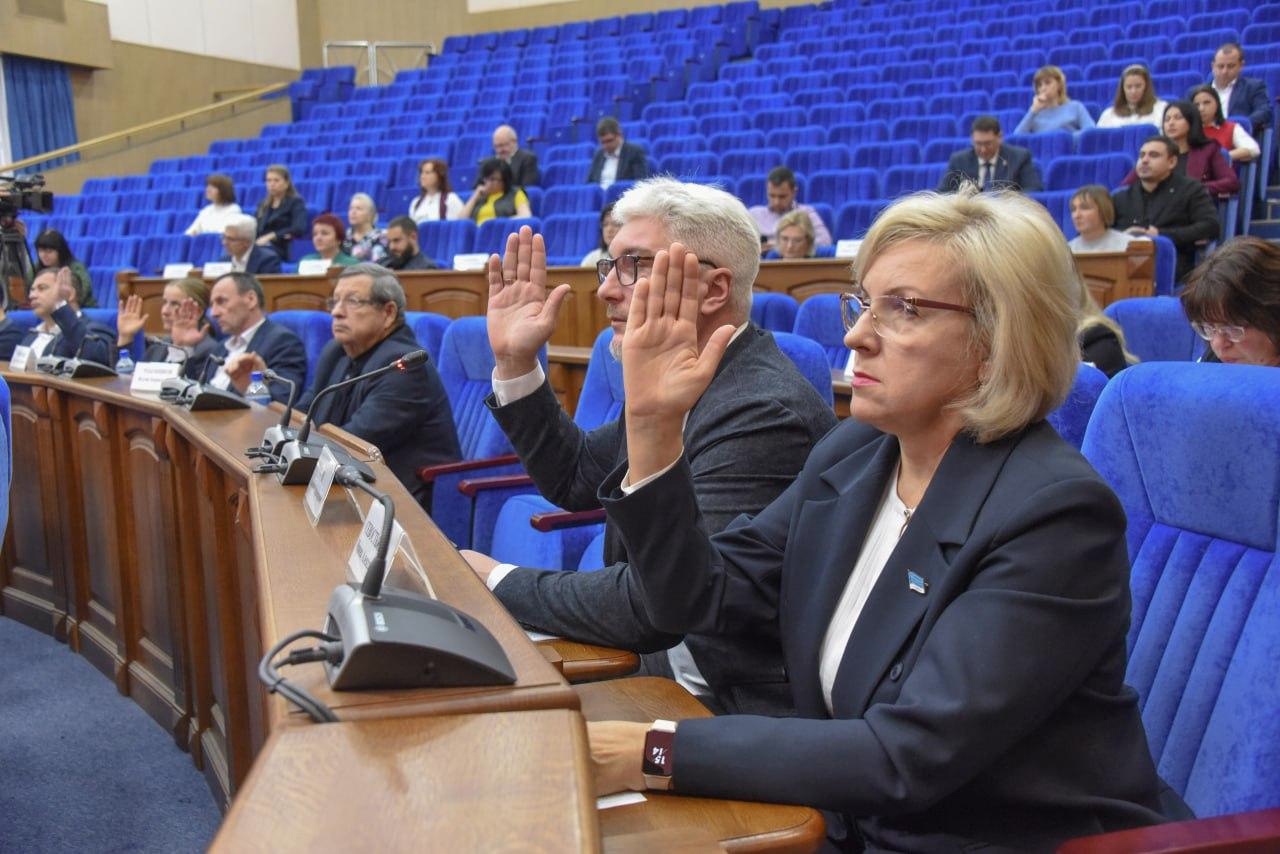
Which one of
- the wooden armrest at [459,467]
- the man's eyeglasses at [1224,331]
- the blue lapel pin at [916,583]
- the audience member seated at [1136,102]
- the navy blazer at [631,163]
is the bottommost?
the wooden armrest at [459,467]

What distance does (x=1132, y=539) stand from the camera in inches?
49.0

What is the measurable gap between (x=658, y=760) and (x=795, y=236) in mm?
4090

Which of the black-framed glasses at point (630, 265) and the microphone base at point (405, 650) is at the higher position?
the black-framed glasses at point (630, 265)

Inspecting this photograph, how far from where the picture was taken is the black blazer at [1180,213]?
4.63 m

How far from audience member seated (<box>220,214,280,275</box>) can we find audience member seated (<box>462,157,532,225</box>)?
49.5 inches

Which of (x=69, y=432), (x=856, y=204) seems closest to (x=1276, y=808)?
(x=69, y=432)

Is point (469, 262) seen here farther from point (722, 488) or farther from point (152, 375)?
point (722, 488)

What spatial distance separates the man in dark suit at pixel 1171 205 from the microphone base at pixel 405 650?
14.5 feet

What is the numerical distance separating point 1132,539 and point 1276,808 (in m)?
0.35

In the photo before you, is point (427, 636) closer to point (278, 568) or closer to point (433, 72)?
point (278, 568)

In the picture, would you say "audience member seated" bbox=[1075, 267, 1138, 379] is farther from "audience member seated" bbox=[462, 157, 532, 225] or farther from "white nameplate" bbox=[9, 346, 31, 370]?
"audience member seated" bbox=[462, 157, 532, 225]

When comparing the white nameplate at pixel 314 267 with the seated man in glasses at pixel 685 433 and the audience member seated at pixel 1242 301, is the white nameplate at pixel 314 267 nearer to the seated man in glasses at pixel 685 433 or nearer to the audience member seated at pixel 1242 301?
the seated man in glasses at pixel 685 433

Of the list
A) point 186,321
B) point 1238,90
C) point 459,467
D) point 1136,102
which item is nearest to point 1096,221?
point 1136,102

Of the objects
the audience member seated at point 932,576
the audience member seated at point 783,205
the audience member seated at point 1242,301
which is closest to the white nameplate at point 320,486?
the audience member seated at point 932,576
